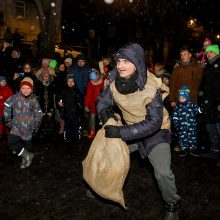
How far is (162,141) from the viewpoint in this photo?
3881 mm

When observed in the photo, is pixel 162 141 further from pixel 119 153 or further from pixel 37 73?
pixel 37 73

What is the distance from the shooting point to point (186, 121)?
6.90m

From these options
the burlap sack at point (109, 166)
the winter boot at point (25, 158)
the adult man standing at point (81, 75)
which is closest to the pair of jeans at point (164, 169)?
the burlap sack at point (109, 166)

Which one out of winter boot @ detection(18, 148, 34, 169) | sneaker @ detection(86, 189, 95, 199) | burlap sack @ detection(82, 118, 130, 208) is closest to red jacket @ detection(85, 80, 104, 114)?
winter boot @ detection(18, 148, 34, 169)

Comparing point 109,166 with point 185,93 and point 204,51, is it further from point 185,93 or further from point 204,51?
point 204,51

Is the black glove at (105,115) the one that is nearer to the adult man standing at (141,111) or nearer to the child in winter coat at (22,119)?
the adult man standing at (141,111)

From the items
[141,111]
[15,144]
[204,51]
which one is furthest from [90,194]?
[204,51]

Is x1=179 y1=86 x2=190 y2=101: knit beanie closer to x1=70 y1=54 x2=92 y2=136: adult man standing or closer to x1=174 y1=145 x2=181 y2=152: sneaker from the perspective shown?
x1=174 y1=145 x2=181 y2=152: sneaker

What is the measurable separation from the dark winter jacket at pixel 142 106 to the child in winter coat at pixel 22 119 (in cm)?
241

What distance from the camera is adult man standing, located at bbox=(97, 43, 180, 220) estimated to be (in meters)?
3.60

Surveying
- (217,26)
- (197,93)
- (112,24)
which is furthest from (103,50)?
(197,93)

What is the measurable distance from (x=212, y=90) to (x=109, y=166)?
11.6 feet

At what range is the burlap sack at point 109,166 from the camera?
369cm

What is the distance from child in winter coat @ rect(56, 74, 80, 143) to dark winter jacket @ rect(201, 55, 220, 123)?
3045 mm
